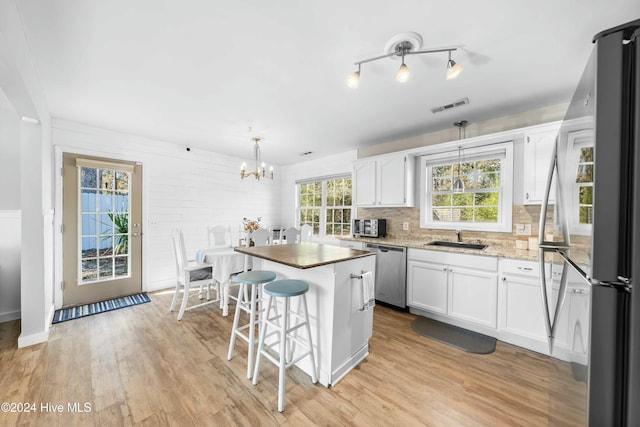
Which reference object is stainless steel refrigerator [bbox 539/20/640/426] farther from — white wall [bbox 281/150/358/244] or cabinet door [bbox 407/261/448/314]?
white wall [bbox 281/150/358/244]

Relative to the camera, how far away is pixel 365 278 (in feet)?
6.96

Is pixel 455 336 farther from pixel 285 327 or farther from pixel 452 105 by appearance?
pixel 452 105

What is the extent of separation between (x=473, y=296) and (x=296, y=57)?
292 centimetres

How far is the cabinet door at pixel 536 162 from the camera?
2602 millimetres

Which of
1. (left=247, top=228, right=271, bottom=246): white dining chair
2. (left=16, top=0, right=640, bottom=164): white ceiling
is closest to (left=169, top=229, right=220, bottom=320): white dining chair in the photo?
(left=247, top=228, right=271, bottom=246): white dining chair

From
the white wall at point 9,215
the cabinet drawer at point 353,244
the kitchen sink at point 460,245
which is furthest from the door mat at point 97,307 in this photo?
the kitchen sink at point 460,245

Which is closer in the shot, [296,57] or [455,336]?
[296,57]

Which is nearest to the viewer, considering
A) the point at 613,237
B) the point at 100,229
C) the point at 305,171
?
the point at 613,237

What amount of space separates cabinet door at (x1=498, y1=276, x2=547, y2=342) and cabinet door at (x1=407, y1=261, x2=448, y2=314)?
1.83ft

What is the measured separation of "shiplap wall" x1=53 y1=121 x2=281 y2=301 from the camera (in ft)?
11.5

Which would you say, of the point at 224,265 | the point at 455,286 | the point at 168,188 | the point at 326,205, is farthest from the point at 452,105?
the point at 168,188

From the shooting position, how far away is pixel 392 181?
3.79 meters

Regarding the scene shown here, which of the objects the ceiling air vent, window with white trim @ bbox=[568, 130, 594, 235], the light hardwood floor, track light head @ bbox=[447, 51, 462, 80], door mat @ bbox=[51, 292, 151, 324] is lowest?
the light hardwood floor

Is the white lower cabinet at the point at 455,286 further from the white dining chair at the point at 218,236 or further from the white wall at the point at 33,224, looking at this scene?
the white wall at the point at 33,224
